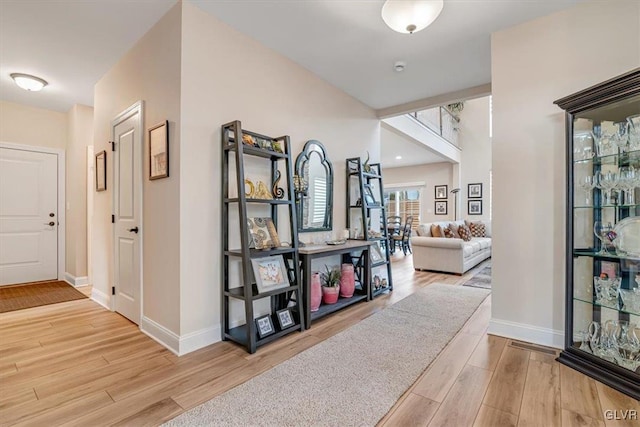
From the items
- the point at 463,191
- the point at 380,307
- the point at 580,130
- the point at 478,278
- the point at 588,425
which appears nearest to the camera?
the point at 588,425

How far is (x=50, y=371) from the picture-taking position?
193 centimetres

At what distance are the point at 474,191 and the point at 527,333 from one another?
269 inches

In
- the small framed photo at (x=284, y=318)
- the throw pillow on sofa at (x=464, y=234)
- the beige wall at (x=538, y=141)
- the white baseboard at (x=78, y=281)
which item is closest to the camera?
the beige wall at (x=538, y=141)

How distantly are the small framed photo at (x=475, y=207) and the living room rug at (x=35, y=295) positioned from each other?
28.6ft

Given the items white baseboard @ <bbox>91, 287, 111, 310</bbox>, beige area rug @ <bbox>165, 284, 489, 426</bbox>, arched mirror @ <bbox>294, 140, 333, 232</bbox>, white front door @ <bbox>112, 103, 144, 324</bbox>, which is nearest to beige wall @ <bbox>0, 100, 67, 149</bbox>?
white front door @ <bbox>112, 103, 144, 324</bbox>

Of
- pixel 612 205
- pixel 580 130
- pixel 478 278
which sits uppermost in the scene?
pixel 580 130

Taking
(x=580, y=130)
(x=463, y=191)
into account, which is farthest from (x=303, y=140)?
(x=463, y=191)

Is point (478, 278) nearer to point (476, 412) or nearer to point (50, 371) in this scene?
point (476, 412)

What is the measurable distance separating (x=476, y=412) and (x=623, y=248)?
1.48 metres

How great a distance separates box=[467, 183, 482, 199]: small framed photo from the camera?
835cm

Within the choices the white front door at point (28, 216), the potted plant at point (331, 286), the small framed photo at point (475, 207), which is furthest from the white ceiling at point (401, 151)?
the white front door at point (28, 216)

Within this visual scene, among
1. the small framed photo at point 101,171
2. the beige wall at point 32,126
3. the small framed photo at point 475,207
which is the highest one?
the beige wall at point 32,126

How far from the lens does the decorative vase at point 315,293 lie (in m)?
2.93

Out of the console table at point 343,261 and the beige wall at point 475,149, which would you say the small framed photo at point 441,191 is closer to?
the beige wall at point 475,149
